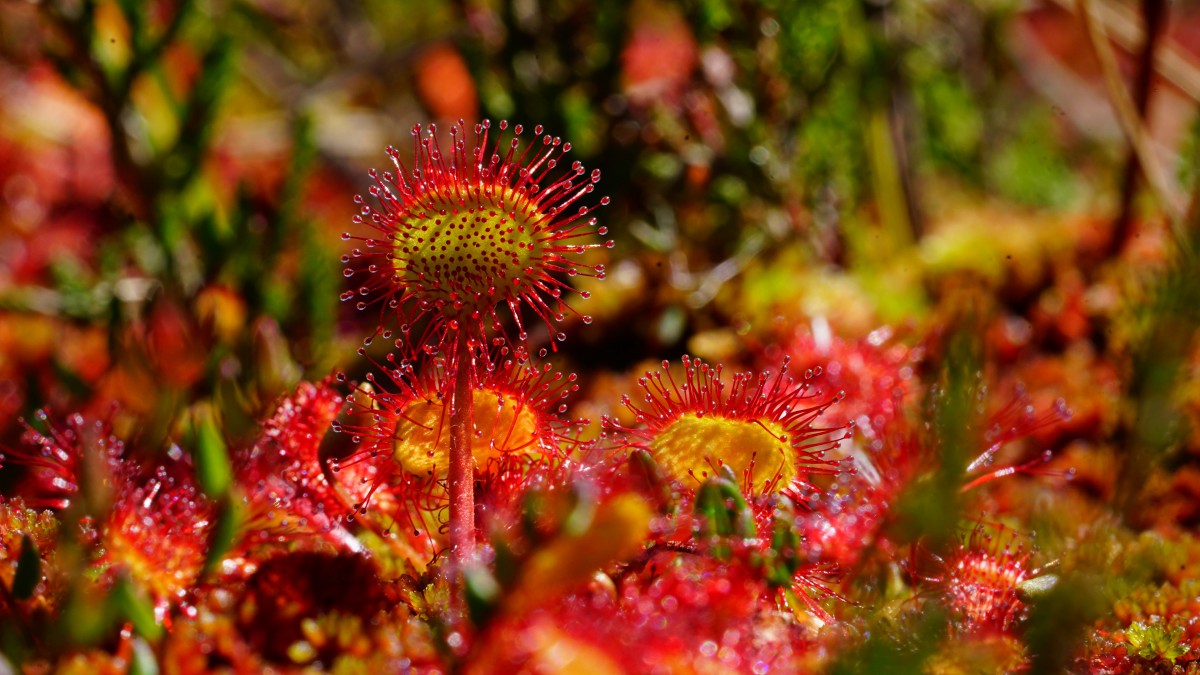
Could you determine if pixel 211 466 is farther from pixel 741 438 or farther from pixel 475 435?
pixel 741 438

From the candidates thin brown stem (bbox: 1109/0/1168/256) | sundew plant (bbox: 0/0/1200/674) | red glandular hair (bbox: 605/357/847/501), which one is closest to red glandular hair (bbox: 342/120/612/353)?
sundew plant (bbox: 0/0/1200/674)

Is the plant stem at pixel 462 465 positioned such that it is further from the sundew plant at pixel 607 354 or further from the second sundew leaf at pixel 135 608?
the second sundew leaf at pixel 135 608

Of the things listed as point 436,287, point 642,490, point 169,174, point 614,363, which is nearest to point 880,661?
point 642,490

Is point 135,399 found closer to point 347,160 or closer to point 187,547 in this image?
point 187,547

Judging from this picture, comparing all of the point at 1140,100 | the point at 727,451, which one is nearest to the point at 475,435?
the point at 727,451

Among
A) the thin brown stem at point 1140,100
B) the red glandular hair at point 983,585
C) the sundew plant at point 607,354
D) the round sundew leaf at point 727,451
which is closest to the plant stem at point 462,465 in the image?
the sundew plant at point 607,354

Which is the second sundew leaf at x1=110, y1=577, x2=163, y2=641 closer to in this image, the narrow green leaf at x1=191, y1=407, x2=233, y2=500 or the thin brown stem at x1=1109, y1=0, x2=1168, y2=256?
the narrow green leaf at x1=191, y1=407, x2=233, y2=500
